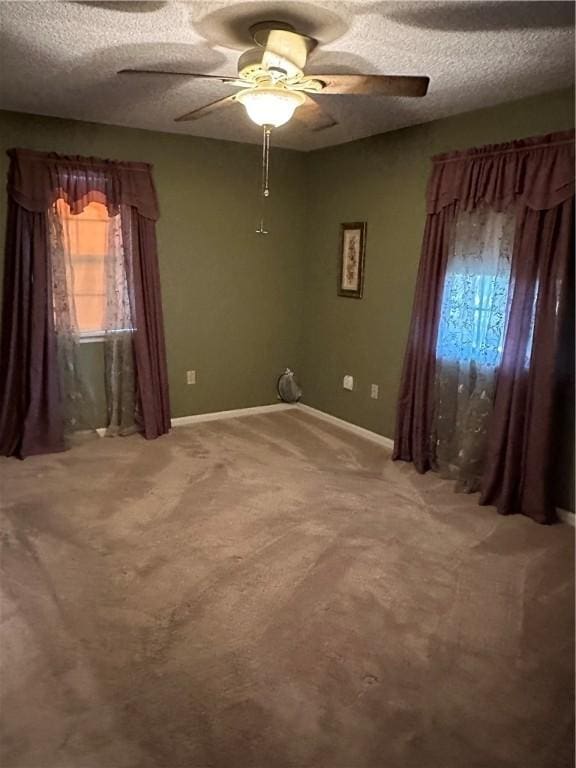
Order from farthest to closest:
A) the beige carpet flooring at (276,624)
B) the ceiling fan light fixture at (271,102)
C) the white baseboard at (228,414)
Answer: the white baseboard at (228,414)
the ceiling fan light fixture at (271,102)
the beige carpet flooring at (276,624)

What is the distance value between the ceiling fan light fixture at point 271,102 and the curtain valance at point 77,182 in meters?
2.00

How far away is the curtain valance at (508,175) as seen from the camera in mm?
3180

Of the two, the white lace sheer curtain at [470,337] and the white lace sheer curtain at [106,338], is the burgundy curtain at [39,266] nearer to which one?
the white lace sheer curtain at [106,338]

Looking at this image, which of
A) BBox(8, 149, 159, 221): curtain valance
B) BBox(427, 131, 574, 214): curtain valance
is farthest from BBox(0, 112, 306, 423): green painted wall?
BBox(427, 131, 574, 214): curtain valance

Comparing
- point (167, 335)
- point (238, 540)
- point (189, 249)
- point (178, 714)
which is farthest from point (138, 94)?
point (178, 714)

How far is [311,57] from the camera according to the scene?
276 cm

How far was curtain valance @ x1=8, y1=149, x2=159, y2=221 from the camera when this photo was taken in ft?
13.1

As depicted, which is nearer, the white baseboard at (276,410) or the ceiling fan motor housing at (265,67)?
the ceiling fan motor housing at (265,67)

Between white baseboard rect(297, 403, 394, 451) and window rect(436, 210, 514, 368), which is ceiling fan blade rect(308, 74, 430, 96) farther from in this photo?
white baseboard rect(297, 403, 394, 451)

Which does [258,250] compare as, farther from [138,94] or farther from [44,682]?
[44,682]

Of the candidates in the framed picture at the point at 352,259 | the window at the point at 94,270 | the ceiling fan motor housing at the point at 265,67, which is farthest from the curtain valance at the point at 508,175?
the window at the point at 94,270

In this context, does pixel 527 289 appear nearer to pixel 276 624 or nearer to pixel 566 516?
pixel 566 516

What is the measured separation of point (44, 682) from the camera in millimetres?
2104

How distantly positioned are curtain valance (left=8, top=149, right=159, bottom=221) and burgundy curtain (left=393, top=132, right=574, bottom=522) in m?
2.13
